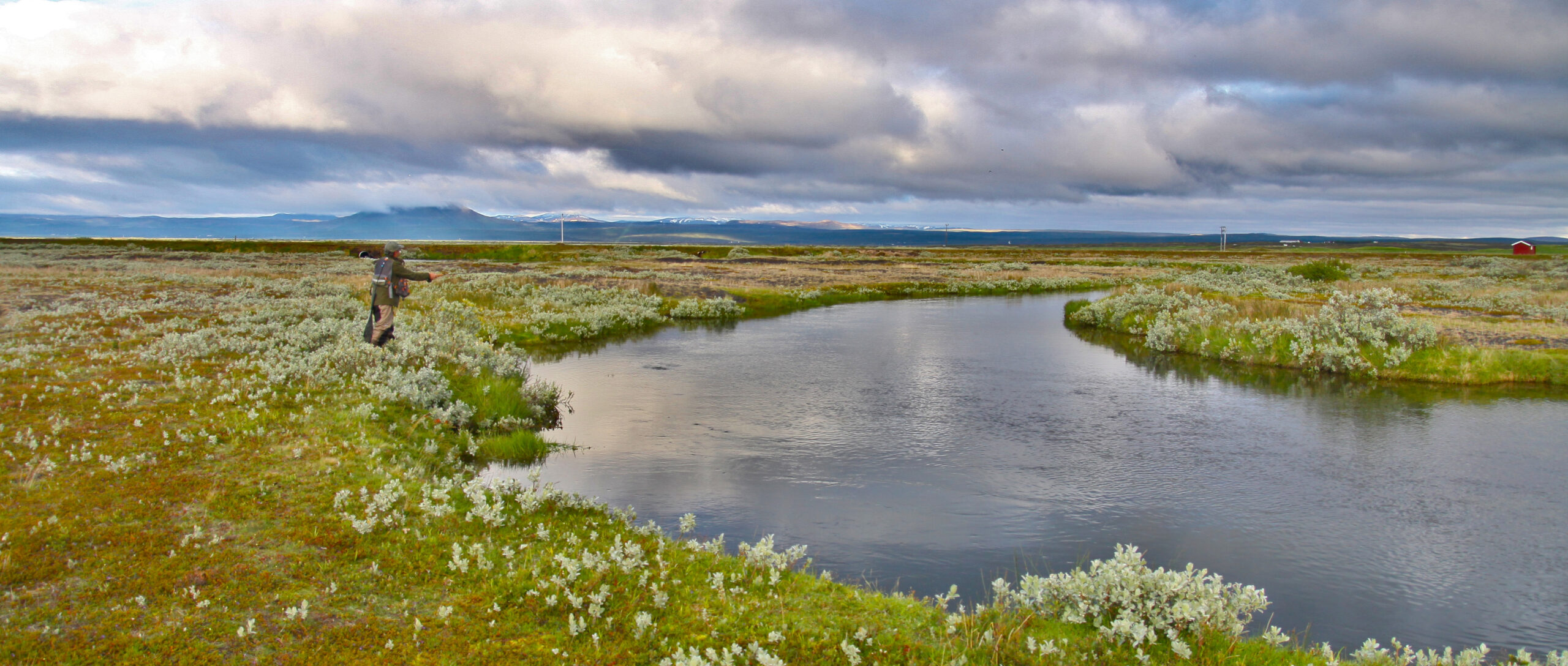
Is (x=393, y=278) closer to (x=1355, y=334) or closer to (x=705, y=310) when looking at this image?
(x=705, y=310)

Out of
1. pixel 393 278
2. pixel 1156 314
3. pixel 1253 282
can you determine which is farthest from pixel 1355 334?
pixel 1253 282

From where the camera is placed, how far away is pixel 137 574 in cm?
725

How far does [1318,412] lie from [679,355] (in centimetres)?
1874

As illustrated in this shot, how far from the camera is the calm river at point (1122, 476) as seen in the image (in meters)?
10.0

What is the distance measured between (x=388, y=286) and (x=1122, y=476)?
15941mm

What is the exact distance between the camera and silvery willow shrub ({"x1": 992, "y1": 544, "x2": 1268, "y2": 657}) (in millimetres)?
7047

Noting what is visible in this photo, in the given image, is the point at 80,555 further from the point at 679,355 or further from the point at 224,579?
the point at 679,355

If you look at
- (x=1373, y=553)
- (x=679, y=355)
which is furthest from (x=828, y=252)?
(x=1373, y=553)

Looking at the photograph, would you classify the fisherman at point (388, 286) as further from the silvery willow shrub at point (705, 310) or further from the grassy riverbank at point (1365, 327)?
the grassy riverbank at point (1365, 327)

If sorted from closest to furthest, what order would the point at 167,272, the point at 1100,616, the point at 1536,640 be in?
1. the point at 1100,616
2. the point at 1536,640
3. the point at 167,272

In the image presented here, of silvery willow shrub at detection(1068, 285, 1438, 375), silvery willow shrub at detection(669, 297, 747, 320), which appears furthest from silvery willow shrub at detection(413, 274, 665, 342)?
silvery willow shrub at detection(1068, 285, 1438, 375)

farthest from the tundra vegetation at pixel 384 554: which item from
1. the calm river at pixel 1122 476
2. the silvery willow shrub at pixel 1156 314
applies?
the silvery willow shrub at pixel 1156 314

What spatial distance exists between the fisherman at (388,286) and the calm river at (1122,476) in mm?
5047

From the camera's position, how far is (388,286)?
59.0ft
